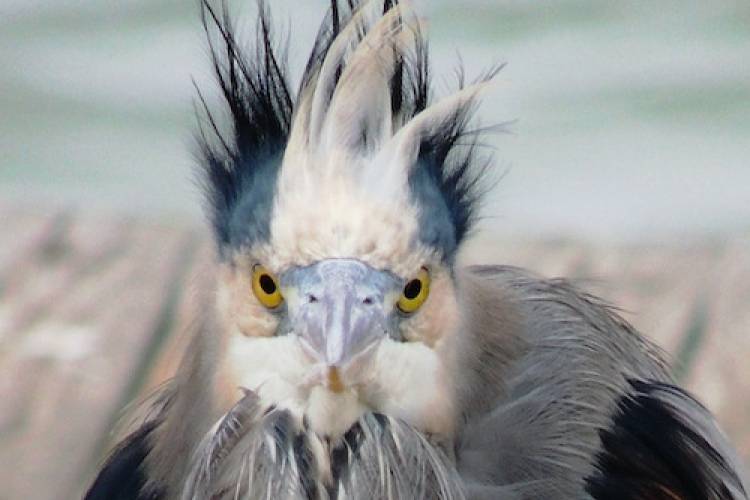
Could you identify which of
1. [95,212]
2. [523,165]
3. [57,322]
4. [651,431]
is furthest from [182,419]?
[523,165]

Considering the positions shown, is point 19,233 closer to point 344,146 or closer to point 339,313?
point 344,146

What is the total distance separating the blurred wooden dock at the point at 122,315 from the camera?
3.15 m

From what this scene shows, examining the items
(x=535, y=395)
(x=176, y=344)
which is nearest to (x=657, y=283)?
(x=176, y=344)

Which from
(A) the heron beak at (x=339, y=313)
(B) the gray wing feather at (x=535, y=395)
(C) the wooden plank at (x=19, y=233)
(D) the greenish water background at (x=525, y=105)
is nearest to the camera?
(A) the heron beak at (x=339, y=313)

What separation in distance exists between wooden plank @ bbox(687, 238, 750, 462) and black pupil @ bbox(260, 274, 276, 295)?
145 cm

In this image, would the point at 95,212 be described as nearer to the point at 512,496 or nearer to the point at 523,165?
the point at 523,165

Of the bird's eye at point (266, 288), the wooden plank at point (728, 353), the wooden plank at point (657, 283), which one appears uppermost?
the bird's eye at point (266, 288)

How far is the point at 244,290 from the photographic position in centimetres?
181

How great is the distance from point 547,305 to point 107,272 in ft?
5.38

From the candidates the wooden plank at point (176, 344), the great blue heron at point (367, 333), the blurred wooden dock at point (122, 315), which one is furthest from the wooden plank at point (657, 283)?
the great blue heron at point (367, 333)

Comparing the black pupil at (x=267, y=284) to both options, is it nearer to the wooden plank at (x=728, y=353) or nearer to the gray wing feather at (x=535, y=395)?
the gray wing feather at (x=535, y=395)

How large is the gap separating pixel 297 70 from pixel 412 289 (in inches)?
45.5

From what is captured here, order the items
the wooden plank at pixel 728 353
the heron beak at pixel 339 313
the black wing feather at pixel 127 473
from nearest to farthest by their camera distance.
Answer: the heron beak at pixel 339 313 → the black wing feather at pixel 127 473 → the wooden plank at pixel 728 353

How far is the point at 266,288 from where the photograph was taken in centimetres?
178
